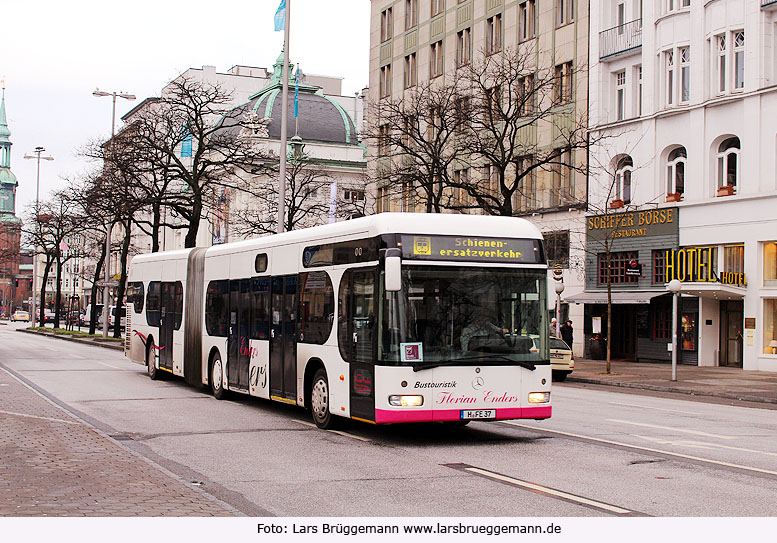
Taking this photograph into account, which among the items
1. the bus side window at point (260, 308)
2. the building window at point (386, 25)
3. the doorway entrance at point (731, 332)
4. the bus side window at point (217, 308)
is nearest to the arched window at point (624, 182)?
the doorway entrance at point (731, 332)

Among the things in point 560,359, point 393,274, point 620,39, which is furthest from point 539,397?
point 620,39

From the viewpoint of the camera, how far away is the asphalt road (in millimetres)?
9180

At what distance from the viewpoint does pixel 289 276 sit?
16859mm

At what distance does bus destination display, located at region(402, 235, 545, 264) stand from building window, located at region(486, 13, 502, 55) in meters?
35.3

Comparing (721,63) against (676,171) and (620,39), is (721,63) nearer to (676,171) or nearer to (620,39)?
(676,171)

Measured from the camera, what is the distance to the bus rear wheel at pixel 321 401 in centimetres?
1510

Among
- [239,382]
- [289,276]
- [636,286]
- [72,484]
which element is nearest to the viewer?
[72,484]

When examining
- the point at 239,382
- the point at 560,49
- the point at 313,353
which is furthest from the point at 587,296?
the point at 313,353

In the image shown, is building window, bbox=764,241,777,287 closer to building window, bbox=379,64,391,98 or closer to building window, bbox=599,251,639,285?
building window, bbox=599,251,639,285

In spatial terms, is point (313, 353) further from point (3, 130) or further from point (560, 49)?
point (3, 130)

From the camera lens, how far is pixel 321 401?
1529 cm

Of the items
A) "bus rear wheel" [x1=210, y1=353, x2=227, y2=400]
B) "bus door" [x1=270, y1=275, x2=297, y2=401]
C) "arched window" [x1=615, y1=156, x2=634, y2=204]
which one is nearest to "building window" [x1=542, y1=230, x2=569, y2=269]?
"arched window" [x1=615, y1=156, x2=634, y2=204]

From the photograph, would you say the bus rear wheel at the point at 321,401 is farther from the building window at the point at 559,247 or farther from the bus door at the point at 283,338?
the building window at the point at 559,247
